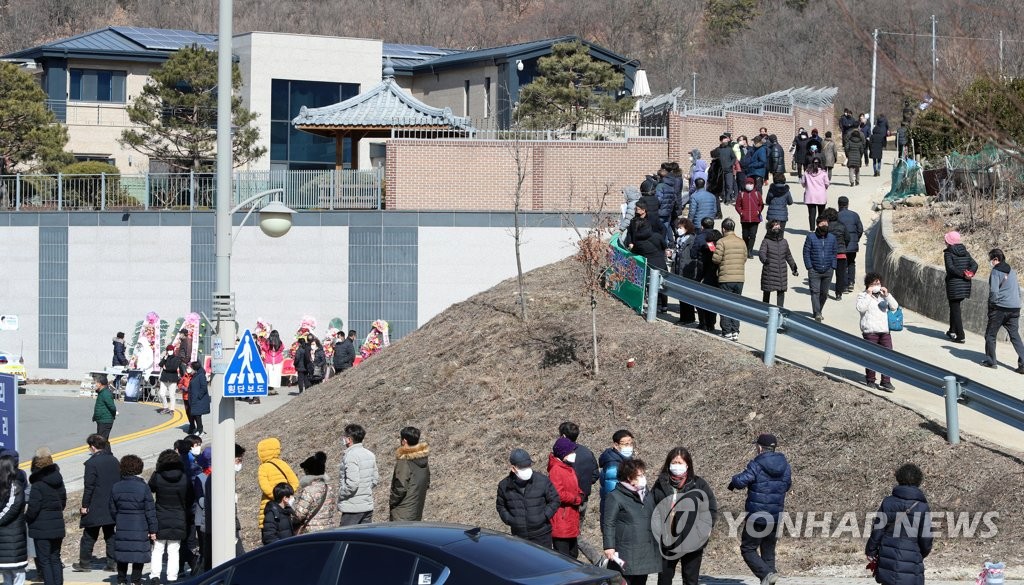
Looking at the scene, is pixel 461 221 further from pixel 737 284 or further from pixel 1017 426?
pixel 1017 426

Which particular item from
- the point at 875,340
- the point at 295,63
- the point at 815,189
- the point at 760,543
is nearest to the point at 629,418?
the point at 875,340

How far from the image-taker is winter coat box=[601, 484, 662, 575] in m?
11.1

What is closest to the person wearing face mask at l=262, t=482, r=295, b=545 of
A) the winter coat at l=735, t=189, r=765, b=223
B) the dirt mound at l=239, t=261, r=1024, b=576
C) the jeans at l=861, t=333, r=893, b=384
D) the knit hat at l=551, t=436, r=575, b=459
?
the knit hat at l=551, t=436, r=575, b=459

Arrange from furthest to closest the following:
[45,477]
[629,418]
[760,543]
Answer: 1. [629,418]
2. [45,477]
3. [760,543]

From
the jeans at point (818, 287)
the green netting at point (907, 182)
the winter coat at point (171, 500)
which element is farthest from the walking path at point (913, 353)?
the winter coat at point (171, 500)

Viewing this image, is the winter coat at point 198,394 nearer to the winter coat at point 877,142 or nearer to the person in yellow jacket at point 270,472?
the person in yellow jacket at point 270,472

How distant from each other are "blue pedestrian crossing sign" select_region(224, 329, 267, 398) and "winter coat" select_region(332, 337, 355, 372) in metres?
16.2

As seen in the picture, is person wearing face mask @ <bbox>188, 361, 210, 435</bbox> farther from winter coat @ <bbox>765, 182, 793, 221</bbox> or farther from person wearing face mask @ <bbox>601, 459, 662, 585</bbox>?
person wearing face mask @ <bbox>601, 459, 662, 585</bbox>

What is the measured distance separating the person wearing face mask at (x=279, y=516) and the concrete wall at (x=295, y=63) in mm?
38915

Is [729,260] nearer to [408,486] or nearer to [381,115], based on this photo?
[408,486]

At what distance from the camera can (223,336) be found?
43.7 ft

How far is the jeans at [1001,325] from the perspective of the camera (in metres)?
18.2

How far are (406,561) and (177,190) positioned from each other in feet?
98.3

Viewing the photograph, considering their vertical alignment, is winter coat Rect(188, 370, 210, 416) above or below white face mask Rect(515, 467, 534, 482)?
below
